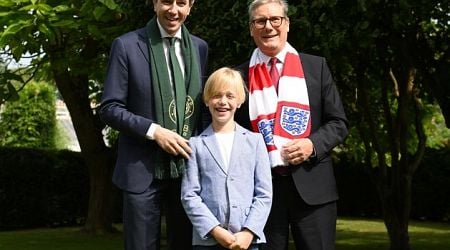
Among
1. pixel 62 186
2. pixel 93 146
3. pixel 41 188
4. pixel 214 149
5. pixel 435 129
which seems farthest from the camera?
pixel 62 186

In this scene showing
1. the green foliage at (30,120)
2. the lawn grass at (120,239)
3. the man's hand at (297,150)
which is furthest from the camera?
the green foliage at (30,120)

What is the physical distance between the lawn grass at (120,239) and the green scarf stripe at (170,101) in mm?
8948

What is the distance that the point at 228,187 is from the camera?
139 inches

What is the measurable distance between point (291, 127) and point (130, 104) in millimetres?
764

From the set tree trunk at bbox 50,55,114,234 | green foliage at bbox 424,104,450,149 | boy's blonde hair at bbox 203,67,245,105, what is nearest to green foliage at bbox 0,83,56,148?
tree trunk at bbox 50,55,114,234

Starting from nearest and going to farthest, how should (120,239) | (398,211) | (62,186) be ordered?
(398,211)
(120,239)
(62,186)

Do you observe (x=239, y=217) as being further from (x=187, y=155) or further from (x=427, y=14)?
(x=427, y=14)

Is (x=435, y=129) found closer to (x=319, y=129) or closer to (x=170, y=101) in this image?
Result: (x=319, y=129)

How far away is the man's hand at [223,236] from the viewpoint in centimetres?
347

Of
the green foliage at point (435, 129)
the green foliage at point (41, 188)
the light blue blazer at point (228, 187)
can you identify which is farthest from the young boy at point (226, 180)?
the green foliage at point (41, 188)

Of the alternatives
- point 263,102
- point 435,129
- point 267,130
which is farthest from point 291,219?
point 435,129

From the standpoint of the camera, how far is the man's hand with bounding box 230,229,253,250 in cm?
347

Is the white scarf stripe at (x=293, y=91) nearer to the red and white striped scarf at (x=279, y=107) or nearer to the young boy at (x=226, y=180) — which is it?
the red and white striped scarf at (x=279, y=107)

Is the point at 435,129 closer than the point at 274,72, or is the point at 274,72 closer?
the point at 274,72
